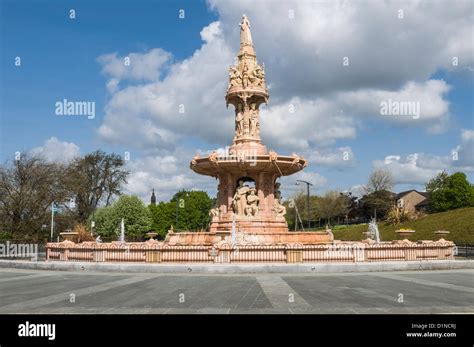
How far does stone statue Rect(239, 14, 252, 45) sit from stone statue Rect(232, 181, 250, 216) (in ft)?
34.2

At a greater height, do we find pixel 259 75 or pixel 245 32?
pixel 245 32

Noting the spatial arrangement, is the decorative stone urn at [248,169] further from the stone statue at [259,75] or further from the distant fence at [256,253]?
the distant fence at [256,253]

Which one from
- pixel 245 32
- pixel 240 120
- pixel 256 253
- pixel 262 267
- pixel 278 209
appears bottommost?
pixel 262 267

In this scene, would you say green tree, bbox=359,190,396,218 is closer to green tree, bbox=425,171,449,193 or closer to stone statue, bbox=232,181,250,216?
green tree, bbox=425,171,449,193

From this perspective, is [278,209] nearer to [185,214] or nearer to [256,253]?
[256,253]

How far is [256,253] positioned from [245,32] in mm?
Result: 17292

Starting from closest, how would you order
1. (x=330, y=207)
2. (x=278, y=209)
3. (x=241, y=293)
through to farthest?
1. (x=241, y=293)
2. (x=278, y=209)
3. (x=330, y=207)

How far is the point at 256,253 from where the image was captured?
1920cm

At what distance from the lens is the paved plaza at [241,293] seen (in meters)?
9.75

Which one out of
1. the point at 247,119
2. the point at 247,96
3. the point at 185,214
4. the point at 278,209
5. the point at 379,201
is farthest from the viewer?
the point at 379,201

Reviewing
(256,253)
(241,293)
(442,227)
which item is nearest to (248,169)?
(256,253)

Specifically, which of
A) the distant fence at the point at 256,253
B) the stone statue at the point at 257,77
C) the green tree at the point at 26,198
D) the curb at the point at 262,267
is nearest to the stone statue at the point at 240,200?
the distant fence at the point at 256,253
